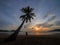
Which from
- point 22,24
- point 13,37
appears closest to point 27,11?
point 22,24

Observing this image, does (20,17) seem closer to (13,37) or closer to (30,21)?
(30,21)

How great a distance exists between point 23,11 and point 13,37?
855 cm

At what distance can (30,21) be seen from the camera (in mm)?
35406

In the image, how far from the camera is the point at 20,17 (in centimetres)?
3578

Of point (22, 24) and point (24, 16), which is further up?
point (24, 16)

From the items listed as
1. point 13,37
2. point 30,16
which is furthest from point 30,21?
point 13,37

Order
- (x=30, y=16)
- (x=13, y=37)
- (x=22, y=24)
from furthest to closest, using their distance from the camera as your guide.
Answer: (x=30, y=16) < (x=22, y=24) < (x=13, y=37)

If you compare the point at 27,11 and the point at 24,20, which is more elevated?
the point at 27,11

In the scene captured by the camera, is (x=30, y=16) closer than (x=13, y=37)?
No

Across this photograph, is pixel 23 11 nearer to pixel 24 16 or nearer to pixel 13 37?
pixel 24 16

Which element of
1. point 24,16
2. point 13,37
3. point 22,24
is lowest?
point 13,37

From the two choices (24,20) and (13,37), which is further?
(24,20)

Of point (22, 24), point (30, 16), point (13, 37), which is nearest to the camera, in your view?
point (13, 37)

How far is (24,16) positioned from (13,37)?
7.18 meters
